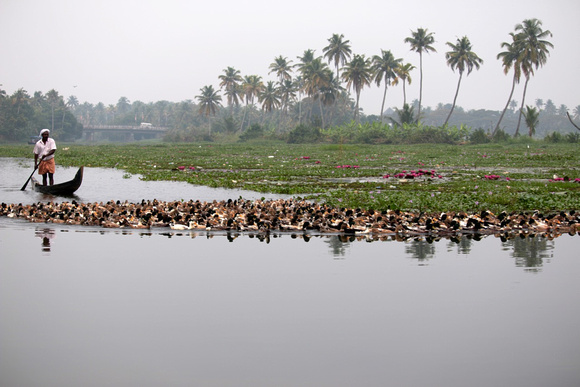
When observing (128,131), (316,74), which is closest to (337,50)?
(316,74)

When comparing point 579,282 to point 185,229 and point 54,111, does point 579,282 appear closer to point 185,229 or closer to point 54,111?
point 185,229

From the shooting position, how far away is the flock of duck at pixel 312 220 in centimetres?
1203

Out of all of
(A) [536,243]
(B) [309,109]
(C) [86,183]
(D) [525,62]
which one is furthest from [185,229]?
(B) [309,109]

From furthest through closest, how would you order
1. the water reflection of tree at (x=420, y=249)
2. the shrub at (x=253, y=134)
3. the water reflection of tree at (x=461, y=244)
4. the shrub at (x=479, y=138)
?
the shrub at (x=253, y=134)
the shrub at (x=479, y=138)
the water reflection of tree at (x=461, y=244)
the water reflection of tree at (x=420, y=249)

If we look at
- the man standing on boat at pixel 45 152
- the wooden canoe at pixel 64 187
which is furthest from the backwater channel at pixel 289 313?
the man standing on boat at pixel 45 152

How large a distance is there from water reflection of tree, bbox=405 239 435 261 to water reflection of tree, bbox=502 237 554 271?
4.08 ft

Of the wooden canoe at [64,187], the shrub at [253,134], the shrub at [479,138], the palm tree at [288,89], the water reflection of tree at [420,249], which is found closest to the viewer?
the water reflection of tree at [420,249]

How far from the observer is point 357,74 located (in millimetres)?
97875

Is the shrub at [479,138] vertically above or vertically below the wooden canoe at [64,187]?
above

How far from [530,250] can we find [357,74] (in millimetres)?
89836

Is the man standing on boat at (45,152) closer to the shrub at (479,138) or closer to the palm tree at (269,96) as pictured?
the shrub at (479,138)

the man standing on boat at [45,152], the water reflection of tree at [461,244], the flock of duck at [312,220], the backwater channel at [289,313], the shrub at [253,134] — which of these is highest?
the shrub at [253,134]

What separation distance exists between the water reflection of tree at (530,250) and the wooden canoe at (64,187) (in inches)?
480

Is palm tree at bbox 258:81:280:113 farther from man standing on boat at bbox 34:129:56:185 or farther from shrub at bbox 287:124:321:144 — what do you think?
man standing on boat at bbox 34:129:56:185
